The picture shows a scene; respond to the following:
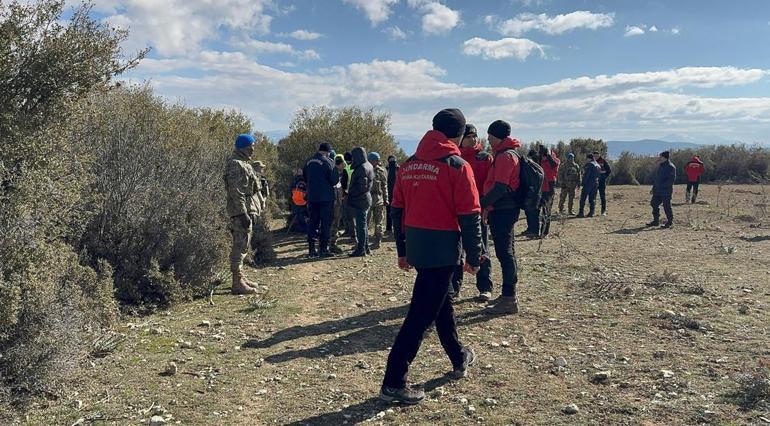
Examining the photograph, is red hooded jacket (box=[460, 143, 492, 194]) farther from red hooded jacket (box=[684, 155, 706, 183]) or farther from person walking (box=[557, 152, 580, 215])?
red hooded jacket (box=[684, 155, 706, 183])

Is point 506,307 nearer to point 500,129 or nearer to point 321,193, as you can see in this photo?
point 500,129

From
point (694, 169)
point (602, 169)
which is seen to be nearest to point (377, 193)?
point (602, 169)

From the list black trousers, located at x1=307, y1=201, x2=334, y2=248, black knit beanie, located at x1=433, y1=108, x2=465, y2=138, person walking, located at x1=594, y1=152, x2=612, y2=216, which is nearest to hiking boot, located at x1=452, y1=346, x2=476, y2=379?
black knit beanie, located at x1=433, y1=108, x2=465, y2=138

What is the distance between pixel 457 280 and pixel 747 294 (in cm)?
455

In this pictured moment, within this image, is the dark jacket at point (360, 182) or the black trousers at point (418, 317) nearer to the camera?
the black trousers at point (418, 317)

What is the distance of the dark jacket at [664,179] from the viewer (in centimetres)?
1386

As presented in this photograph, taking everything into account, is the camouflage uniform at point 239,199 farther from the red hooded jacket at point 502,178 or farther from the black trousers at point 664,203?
the black trousers at point 664,203

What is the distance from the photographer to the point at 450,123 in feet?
13.9

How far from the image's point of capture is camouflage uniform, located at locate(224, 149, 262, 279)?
706 centimetres

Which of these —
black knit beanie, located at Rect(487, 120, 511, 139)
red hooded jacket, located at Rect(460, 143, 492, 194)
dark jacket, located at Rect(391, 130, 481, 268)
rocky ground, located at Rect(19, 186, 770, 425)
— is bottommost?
rocky ground, located at Rect(19, 186, 770, 425)

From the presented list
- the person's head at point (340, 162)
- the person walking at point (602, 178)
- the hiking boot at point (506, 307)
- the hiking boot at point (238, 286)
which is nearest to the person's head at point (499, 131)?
the hiking boot at point (506, 307)

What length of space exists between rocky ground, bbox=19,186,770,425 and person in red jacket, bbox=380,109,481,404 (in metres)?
0.39

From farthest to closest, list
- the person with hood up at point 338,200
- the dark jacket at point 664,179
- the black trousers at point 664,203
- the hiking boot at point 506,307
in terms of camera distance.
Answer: the black trousers at point 664,203, the dark jacket at point 664,179, the person with hood up at point 338,200, the hiking boot at point 506,307

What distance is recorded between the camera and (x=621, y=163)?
32625mm
